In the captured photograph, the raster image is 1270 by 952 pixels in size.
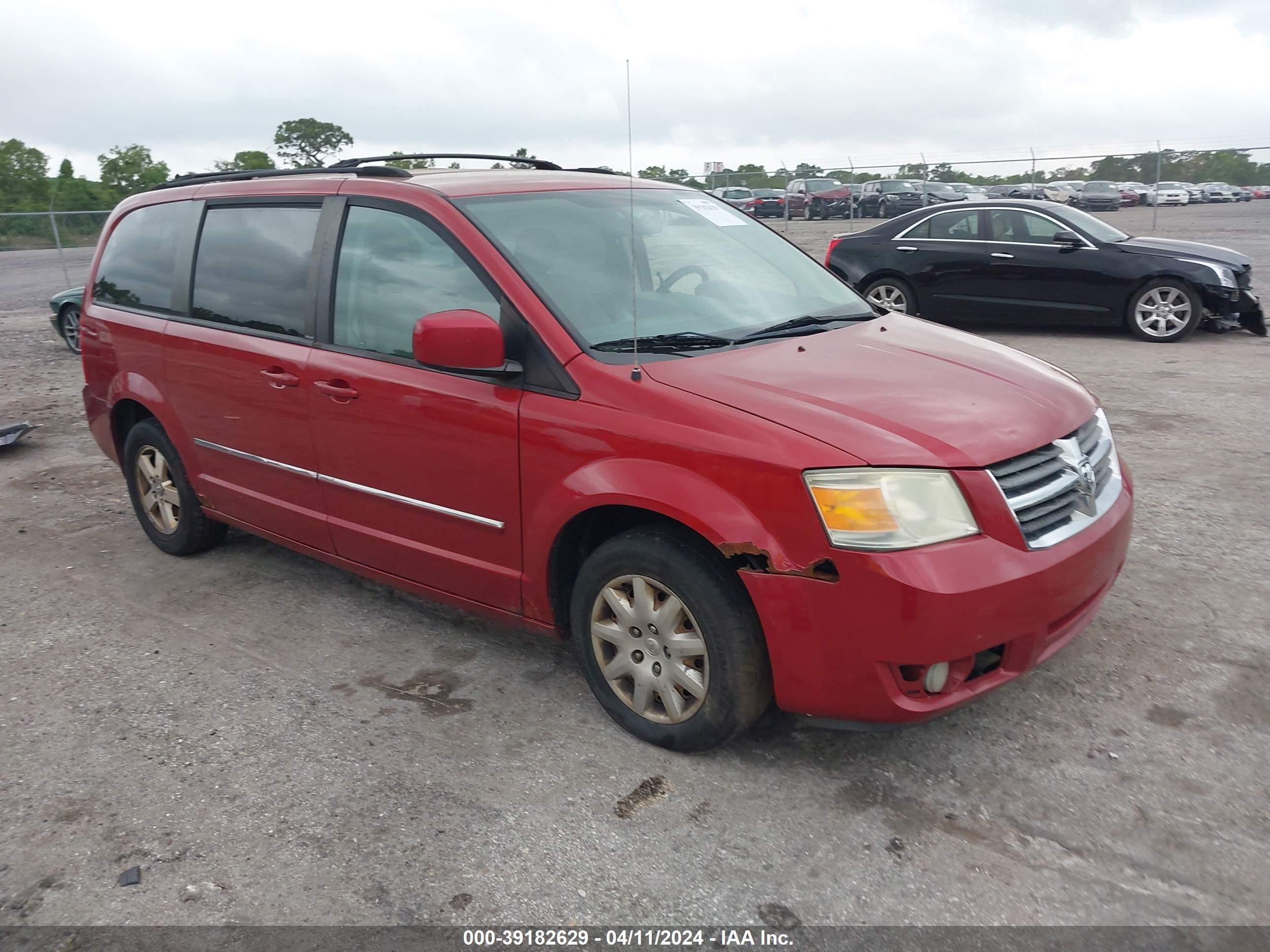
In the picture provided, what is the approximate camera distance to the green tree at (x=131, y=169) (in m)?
47.2

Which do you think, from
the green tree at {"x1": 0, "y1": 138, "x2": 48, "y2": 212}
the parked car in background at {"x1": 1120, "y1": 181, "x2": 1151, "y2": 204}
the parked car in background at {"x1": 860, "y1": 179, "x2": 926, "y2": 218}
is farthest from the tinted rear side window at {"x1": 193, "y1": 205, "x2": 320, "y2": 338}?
the green tree at {"x1": 0, "y1": 138, "x2": 48, "y2": 212}

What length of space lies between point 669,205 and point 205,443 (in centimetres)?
236

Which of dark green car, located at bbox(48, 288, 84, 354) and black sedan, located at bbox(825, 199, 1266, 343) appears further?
dark green car, located at bbox(48, 288, 84, 354)

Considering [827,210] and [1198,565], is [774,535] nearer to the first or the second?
[1198,565]

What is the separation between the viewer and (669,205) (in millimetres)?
4348

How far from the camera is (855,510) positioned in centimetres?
281

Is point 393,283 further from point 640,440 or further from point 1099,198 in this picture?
point 1099,198

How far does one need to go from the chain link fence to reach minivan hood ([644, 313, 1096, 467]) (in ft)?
72.3

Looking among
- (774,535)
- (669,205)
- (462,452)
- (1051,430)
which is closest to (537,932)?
(774,535)

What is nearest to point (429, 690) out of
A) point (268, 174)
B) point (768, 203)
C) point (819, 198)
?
point (268, 174)

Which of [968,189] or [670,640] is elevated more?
[968,189]

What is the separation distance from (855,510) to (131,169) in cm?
5454

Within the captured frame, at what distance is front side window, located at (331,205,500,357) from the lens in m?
3.62

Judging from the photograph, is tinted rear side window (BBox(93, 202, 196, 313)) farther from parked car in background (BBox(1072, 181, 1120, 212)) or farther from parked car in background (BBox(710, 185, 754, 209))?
parked car in background (BBox(1072, 181, 1120, 212))
